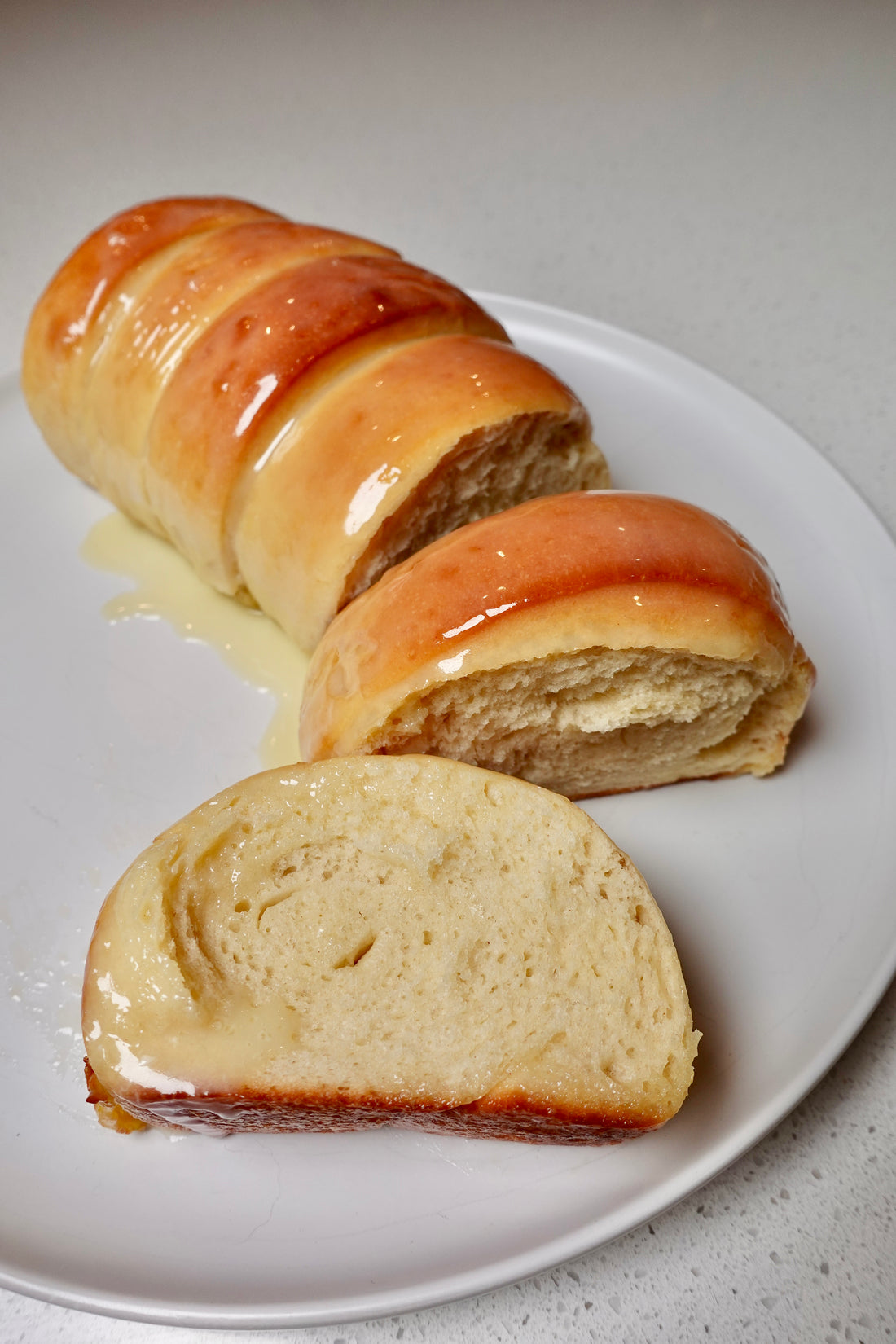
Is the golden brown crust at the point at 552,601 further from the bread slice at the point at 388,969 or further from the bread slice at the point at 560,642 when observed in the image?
the bread slice at the point at 388,969

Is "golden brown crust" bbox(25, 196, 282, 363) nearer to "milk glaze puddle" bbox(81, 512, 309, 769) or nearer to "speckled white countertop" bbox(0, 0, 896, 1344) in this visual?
"milk glaze puddle" bbox(81, 512, 309, 769)

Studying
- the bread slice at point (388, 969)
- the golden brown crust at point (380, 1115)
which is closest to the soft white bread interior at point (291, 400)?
the bread slice at point (388, 969)

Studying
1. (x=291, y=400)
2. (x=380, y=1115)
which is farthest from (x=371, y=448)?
(x=380, y=1115)

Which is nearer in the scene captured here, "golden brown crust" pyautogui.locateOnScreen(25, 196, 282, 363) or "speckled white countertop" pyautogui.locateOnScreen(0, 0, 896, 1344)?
"golden brown crust" pyautogui.locateOnScreen(25, 196, 282, 363)

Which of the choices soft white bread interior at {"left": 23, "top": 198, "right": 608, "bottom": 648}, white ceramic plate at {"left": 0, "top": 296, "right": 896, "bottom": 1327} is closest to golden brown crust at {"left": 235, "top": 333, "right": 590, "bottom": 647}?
soft white bread interior at {"left": 23, "top": 198, "right": 608, "bottom": 648}

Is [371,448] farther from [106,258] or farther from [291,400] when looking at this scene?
[106,258]

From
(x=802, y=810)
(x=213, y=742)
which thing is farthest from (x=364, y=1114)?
(x=802, y=810)

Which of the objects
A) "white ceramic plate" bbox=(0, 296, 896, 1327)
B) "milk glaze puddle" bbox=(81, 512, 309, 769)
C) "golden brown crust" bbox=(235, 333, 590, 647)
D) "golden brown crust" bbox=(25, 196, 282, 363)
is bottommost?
"white ceramic plate" bbox=(0, 296, 896, 1327)

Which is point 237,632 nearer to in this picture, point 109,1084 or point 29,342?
point 29,342
